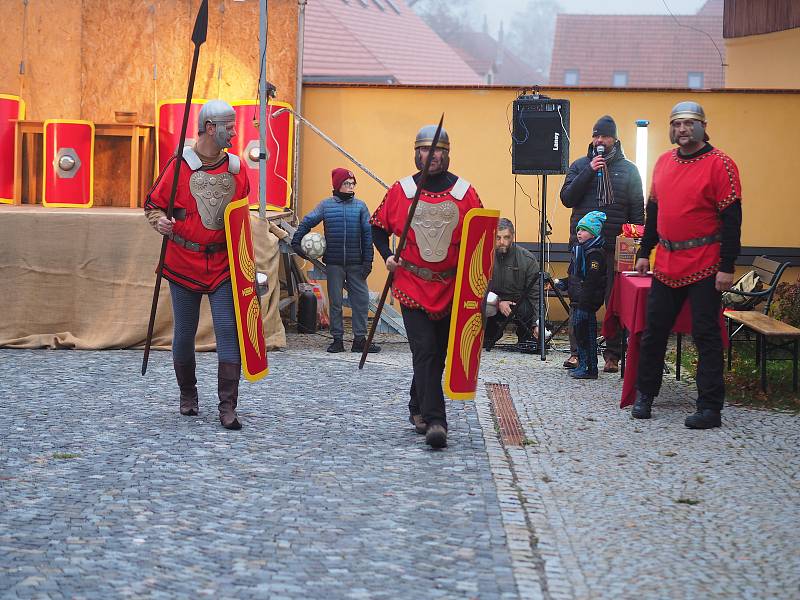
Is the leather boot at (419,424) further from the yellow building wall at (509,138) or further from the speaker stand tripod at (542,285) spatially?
the yellow building wall at (509,138)

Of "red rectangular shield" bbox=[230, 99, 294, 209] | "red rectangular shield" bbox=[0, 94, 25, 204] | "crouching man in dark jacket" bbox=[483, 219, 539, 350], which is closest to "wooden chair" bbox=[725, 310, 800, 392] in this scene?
"crouching man in dark jacket" bbox=[483, 219, 539, 350]

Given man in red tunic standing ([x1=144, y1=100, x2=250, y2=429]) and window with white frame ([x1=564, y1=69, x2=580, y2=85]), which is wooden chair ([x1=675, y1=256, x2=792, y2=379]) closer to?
man in red tunic standing ([x1=144, y1=100, x2=250, y2=429])

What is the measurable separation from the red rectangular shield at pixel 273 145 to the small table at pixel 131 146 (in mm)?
1006

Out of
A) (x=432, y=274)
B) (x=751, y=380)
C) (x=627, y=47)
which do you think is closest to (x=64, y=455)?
(x=432, y=274)

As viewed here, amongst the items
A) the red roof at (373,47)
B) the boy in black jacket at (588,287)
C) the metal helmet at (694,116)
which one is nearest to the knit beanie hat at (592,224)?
the boy in black jacket at (588,287)

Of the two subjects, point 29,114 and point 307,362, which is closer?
point 307,362

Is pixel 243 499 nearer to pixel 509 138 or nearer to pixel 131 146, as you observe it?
pixel 131 146

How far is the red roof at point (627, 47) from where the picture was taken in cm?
6062

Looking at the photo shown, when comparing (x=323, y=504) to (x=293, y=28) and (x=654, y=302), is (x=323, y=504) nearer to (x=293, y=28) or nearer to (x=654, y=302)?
(x=654, y=302)

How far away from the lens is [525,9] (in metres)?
113

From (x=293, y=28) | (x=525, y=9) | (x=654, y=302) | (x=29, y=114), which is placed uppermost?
(x=525, y=9)

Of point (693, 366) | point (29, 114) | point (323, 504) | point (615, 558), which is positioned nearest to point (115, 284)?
point (29, 114)

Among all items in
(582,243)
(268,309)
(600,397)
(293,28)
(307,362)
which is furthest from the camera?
(293,28)

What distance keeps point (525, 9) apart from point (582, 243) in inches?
4156
